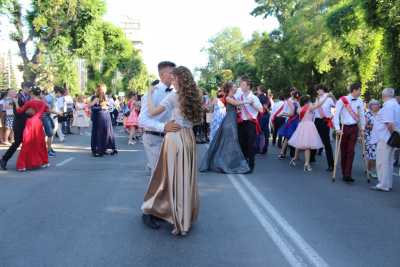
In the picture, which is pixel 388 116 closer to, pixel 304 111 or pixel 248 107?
pixel 248 107

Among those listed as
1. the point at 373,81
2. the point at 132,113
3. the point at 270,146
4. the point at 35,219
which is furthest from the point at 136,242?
the point at 373,81

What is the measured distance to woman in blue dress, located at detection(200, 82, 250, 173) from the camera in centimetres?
1123

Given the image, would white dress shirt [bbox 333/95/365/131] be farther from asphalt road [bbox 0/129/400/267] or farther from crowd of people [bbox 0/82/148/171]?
crowd of people [bbox 0/82/148/171]

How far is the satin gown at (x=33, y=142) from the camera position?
1129 cm

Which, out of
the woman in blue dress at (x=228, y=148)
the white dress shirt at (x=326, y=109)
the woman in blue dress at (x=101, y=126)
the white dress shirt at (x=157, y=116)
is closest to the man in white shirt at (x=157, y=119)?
the white dress shirt at (x=157, y=116)

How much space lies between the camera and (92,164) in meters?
12.5

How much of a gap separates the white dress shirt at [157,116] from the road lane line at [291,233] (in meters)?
1.91

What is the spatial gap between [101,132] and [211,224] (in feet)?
27.6

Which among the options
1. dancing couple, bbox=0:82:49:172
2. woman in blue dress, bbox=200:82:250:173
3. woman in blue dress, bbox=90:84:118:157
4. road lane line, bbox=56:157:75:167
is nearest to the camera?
woman in blue dress, bbox=200:82:250:173

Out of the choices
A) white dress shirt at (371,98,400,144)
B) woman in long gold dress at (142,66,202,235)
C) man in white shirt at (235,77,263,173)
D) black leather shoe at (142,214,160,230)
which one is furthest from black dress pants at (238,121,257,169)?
woman in long gold dress at (142,66,202,235)

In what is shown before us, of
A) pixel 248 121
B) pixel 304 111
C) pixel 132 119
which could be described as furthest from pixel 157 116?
pixel 132 119

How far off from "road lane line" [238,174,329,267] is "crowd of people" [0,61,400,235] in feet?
3.74

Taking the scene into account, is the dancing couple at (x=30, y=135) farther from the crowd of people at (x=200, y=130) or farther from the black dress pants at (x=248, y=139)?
the black dress pants at (x=248, y=139)

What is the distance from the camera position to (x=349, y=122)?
1029cm
